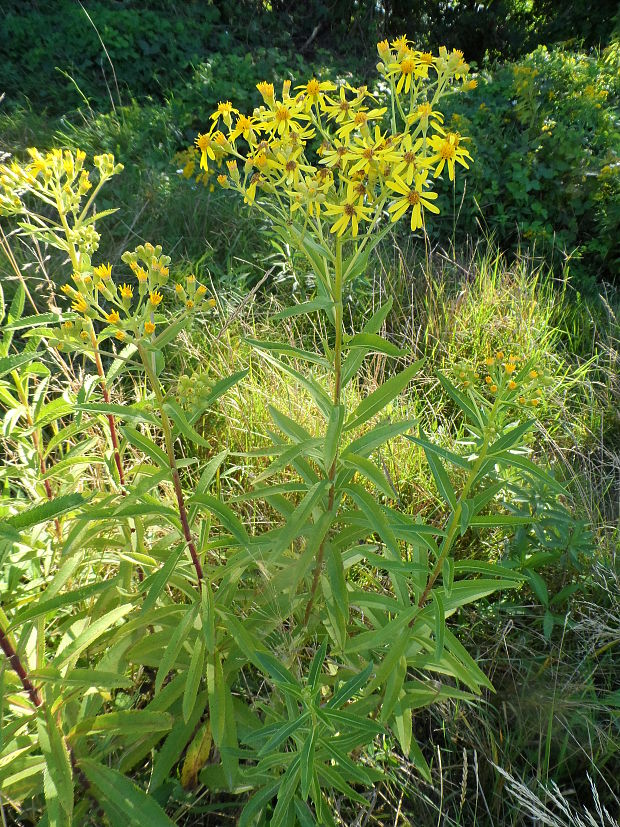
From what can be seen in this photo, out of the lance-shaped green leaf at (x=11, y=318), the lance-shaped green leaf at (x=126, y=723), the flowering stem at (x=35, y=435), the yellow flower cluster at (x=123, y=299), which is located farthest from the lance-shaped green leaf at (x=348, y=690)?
the lance-shaped green leaf at (x=11, y=318)

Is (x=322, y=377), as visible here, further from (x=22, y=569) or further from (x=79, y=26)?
(x=79, y=26)

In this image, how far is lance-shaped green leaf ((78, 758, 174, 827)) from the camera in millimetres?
1278

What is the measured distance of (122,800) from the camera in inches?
50.9

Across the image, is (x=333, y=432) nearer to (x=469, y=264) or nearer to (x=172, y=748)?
(x=172, y=748)

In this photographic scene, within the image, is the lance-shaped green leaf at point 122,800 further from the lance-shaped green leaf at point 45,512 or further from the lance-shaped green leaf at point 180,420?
the lance-shaped green leaf at point 180,420

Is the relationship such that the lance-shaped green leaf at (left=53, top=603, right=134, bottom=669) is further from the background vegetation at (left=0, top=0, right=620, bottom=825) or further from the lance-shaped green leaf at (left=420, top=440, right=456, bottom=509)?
the lance-shaped green leaf at (left=420, top=440, right=456, bottom=509)

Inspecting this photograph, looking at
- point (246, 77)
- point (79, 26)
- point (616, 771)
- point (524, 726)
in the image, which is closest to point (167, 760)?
point (524, 726)

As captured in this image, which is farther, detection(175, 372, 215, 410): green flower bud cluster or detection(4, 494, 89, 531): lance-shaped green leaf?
detection(175, 372, 215, 410): green flower bud cluster

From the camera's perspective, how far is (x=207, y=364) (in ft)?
9.55

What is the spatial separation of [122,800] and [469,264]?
3.13 meters

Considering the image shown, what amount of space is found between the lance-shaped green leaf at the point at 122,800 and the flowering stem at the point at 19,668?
0.17 meters

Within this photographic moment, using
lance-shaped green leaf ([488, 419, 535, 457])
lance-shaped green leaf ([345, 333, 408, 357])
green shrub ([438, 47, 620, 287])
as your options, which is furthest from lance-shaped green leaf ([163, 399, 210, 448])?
green shrub ([438, 47, 620, 287])

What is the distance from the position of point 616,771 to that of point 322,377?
69.1 inches

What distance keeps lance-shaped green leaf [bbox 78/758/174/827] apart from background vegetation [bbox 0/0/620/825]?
169mm
